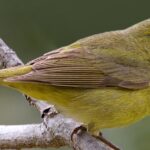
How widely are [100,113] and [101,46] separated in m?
0.59

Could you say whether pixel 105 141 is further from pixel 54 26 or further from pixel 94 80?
pixel 54 26

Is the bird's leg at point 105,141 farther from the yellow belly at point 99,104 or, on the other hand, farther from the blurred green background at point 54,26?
the blurred green background at point 54,26

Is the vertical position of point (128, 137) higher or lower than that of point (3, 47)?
lower

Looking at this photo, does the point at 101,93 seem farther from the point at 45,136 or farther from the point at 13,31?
the point at 13,31

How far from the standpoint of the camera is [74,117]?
21.4ft

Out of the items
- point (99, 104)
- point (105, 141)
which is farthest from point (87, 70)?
point (105, 141)

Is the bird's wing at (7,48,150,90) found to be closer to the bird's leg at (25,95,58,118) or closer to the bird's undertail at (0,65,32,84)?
the bird's undertail at (0,65,32,84)

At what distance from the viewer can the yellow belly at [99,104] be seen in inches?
257

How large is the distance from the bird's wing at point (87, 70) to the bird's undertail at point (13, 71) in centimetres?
5

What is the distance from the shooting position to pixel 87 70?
6711mm

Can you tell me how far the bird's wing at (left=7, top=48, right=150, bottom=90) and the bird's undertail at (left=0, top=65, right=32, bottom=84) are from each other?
0.05 m

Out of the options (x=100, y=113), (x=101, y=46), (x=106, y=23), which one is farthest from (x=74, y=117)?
(x=106, y=23)

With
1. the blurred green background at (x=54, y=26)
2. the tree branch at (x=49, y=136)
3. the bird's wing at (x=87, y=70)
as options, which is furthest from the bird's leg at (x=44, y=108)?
the blurred green background at (x=54, y=26)

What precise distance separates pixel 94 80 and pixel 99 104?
0.19 metres
